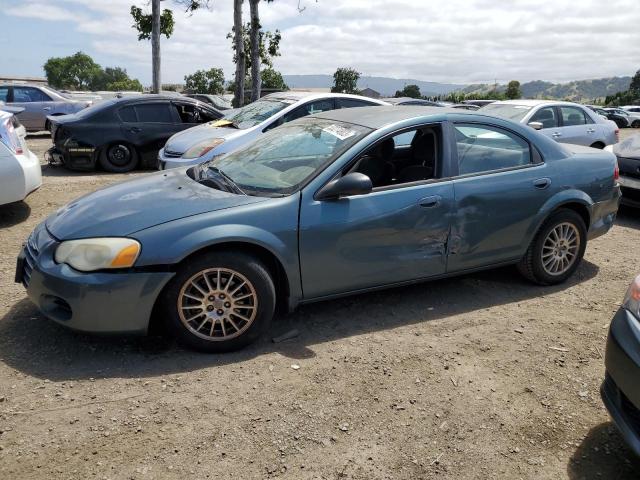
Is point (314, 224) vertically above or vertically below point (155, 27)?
below

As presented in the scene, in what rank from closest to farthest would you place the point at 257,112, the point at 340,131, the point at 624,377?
the point at 624,377
the point at 340,131
the point at 257,112

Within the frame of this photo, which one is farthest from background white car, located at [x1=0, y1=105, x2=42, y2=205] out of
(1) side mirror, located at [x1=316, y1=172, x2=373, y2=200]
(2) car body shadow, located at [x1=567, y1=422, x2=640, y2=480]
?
(2) car body shadow, located at [x1=567, y1=422, x2=640, y2=480]

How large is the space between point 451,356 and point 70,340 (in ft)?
8.25

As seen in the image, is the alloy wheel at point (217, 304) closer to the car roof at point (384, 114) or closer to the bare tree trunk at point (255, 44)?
the car roof at point (384, 114)

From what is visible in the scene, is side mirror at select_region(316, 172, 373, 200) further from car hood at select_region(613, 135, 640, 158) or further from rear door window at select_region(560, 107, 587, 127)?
rear door window at select_region(560, 107, 587, 127)

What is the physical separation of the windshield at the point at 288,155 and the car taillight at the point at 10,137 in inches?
120

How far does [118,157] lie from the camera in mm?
10172

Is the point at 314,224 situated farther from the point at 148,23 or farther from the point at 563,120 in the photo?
the point at 148,23

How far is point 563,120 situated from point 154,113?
24.9 ft

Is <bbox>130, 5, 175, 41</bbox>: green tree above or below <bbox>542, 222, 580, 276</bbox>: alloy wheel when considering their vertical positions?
above

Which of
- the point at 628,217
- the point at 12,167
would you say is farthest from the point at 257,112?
the point at 628,217

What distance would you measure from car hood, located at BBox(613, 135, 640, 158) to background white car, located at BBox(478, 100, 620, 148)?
1.40 meters

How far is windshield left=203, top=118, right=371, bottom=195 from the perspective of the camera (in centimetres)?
385

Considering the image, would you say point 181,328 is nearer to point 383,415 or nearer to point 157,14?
point 383,415
